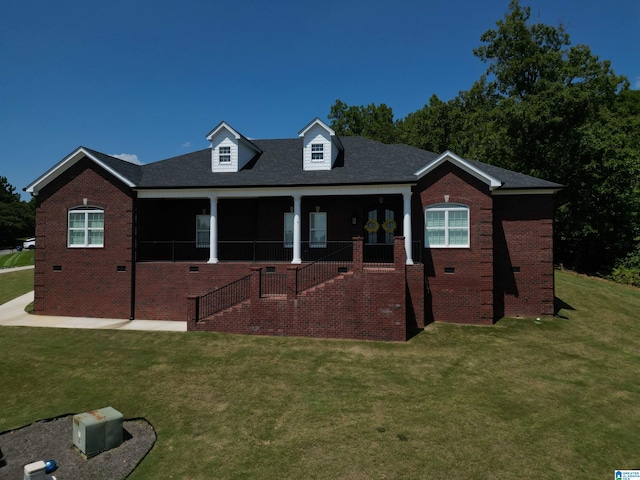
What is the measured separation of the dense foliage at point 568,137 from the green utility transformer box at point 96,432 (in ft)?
103

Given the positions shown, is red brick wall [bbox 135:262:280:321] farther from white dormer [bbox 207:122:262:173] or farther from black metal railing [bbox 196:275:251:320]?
white dormer [bbox 207:122:262:173]

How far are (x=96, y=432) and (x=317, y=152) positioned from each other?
14.0 meters

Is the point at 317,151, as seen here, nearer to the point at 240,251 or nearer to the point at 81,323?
the point at 240,251

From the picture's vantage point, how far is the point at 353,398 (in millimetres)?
9023

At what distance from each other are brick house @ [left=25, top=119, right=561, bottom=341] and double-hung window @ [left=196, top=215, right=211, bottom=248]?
0.07 meters

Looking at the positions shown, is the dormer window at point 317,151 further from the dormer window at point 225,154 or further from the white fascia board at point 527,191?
the white fascia board at point 527,191

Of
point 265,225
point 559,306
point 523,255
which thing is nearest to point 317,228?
point 265,225

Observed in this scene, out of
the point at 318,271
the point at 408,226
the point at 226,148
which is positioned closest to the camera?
the point at 318,271

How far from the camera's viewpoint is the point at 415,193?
51.9ft

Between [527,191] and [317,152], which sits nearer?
[527,191]

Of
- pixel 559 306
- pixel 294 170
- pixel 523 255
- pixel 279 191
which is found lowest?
pixel 559 306

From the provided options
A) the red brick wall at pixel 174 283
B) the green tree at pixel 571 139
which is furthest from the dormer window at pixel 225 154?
the green tree at pixel 571 139

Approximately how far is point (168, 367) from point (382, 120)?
48298 millimetres

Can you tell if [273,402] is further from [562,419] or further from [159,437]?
[562,419]
